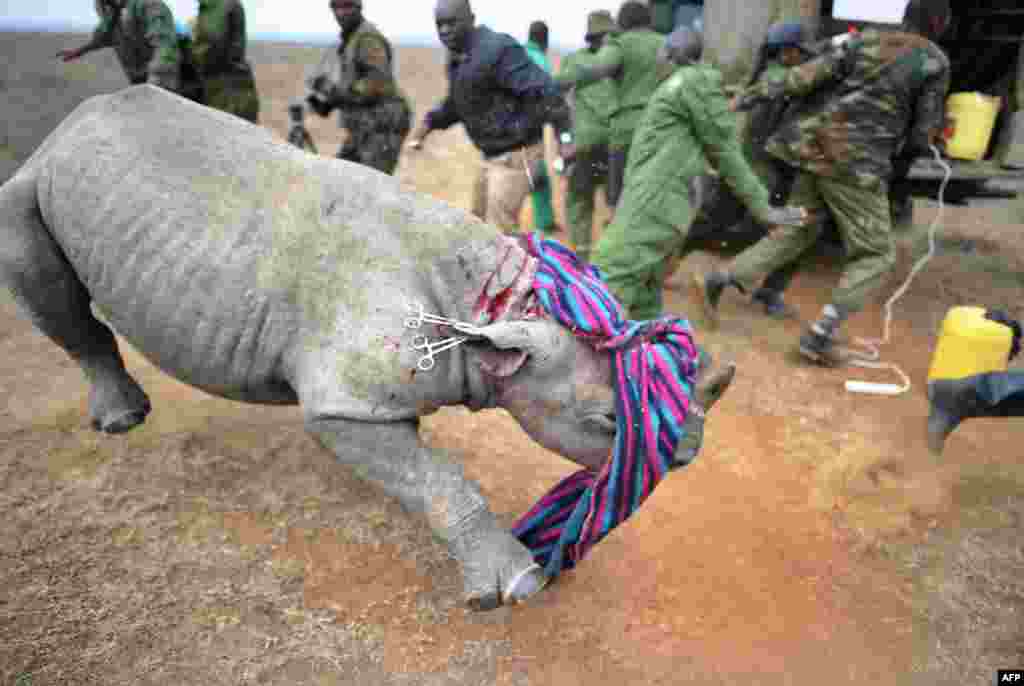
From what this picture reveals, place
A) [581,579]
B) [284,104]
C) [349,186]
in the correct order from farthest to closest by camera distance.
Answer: [284,104], [581,579], [349,186]

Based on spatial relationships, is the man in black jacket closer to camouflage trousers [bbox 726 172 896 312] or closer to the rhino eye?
camouflage trousers [bbox 726 172 896 312]

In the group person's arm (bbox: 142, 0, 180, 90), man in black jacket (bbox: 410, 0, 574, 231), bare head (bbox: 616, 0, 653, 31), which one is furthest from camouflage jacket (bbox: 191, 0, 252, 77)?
bare head (bbox: 616, 0, 653, 31)

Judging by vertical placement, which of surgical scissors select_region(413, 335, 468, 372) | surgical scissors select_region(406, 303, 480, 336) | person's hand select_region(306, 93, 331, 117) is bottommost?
surgical scissors select_region(413, 335, 468, 372)

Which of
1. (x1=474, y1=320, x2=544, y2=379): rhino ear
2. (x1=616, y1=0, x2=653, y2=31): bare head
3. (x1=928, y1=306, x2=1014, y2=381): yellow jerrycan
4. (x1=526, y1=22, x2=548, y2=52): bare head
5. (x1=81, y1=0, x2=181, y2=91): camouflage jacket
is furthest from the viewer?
(x1=526, y1=22, x2=548, y2=52): bare head

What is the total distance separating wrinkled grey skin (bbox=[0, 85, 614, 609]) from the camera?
2344 mm

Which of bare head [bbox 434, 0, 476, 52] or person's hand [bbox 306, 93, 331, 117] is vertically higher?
bare head [bbox 434, 0, 476, 52]

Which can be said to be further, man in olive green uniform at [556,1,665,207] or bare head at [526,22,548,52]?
bare head at [526,22,548,52]

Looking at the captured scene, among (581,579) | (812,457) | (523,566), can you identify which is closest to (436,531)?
(523,566)

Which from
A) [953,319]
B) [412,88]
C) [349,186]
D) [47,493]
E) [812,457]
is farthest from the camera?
[412,88]

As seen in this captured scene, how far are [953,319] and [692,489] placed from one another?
83.9 inches

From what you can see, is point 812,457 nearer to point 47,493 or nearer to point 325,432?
point 325,432

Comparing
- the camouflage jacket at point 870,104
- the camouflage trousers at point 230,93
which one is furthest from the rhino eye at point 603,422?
the camouflage trousers at point 230,93

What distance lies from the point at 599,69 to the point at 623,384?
4.86 meters

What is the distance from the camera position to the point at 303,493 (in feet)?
11.5
